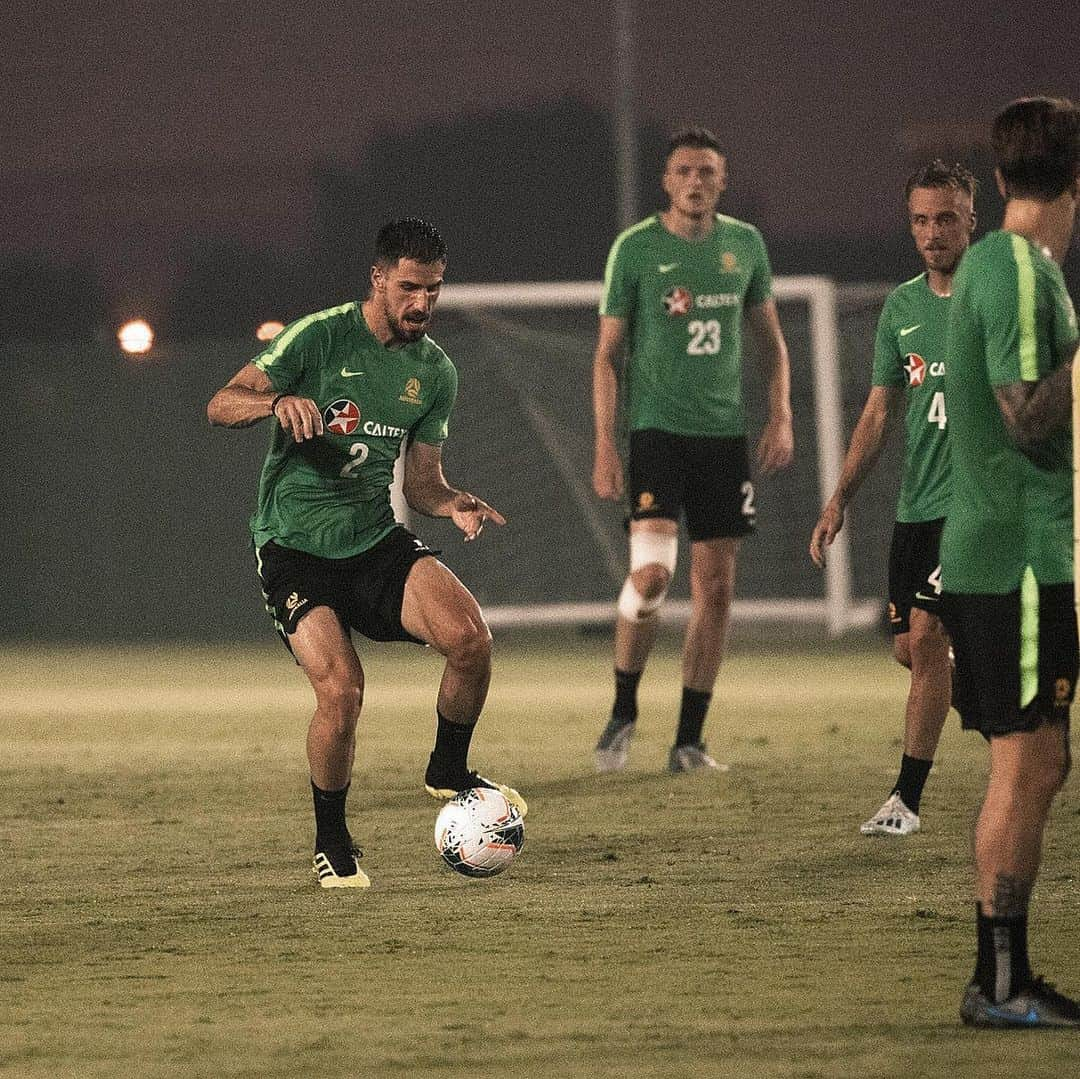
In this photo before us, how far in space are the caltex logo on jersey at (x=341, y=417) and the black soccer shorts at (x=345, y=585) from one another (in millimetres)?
381

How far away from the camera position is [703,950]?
18.8ft

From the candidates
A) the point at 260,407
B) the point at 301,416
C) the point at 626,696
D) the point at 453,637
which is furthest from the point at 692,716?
the point at 301,416

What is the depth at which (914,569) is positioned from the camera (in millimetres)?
7586

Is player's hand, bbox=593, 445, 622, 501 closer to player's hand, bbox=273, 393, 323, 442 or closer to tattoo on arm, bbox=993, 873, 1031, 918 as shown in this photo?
player's hand, bbox=273, 393, 323, 442

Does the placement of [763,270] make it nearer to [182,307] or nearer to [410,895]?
[410,895]

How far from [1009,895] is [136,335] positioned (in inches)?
562

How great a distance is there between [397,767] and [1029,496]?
17.3 ft

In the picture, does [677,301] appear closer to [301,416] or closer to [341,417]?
[341,417]

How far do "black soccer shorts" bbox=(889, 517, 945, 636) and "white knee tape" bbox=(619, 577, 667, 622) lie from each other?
200 cm

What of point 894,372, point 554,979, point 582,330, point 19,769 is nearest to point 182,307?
point 582,330

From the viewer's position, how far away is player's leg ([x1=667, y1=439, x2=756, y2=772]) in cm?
959

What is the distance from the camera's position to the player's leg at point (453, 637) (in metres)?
7.10

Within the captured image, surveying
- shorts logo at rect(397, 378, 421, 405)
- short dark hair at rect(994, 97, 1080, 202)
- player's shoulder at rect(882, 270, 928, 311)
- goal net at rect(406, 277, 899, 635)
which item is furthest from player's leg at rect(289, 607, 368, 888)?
goal net at rect(406, 277, 899, 635)

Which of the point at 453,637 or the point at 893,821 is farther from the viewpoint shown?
the point at 893,821
